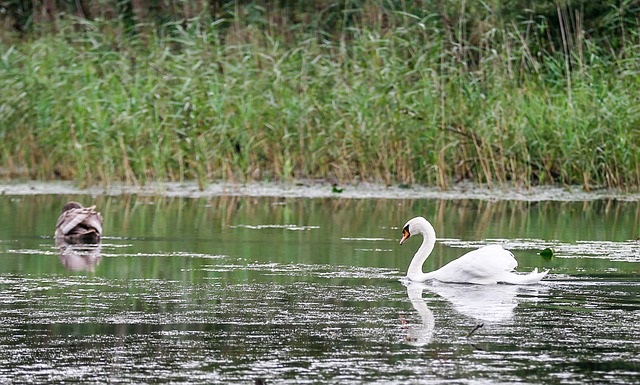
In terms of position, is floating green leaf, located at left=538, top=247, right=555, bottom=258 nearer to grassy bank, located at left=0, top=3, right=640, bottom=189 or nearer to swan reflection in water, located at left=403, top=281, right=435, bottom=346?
swan reflection in water, located at left=403, top=281, right=435, bottom=346

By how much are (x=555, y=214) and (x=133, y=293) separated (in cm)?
733

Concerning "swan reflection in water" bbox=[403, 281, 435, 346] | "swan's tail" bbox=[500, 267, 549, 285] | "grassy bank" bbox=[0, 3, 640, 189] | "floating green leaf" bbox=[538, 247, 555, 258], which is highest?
"grassy bank" bbox=[0, 3, 640, 189]

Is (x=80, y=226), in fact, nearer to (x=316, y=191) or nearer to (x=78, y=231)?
(x=78, y=231)

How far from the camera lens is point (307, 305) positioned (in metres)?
8.52

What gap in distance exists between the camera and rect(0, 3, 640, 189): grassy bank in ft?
57.2

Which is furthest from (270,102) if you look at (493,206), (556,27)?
(556,27)

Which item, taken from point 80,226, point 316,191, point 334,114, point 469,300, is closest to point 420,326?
point 469,300

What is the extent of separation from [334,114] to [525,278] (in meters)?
8.90

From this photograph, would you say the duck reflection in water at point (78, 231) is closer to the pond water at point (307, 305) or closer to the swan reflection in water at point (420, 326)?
the pond water at point (307, 305)

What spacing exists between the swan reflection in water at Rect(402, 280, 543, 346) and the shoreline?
6986 millimetres

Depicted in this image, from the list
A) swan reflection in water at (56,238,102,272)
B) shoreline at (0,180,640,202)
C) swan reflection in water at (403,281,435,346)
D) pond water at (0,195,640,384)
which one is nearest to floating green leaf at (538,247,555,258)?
pond water at (0,195,640,384)

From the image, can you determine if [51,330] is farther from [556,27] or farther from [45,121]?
[556,27]

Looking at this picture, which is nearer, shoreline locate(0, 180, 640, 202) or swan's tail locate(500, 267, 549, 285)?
swan's tail locate(500, 267, 549, 285)

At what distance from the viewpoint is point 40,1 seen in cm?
2648
